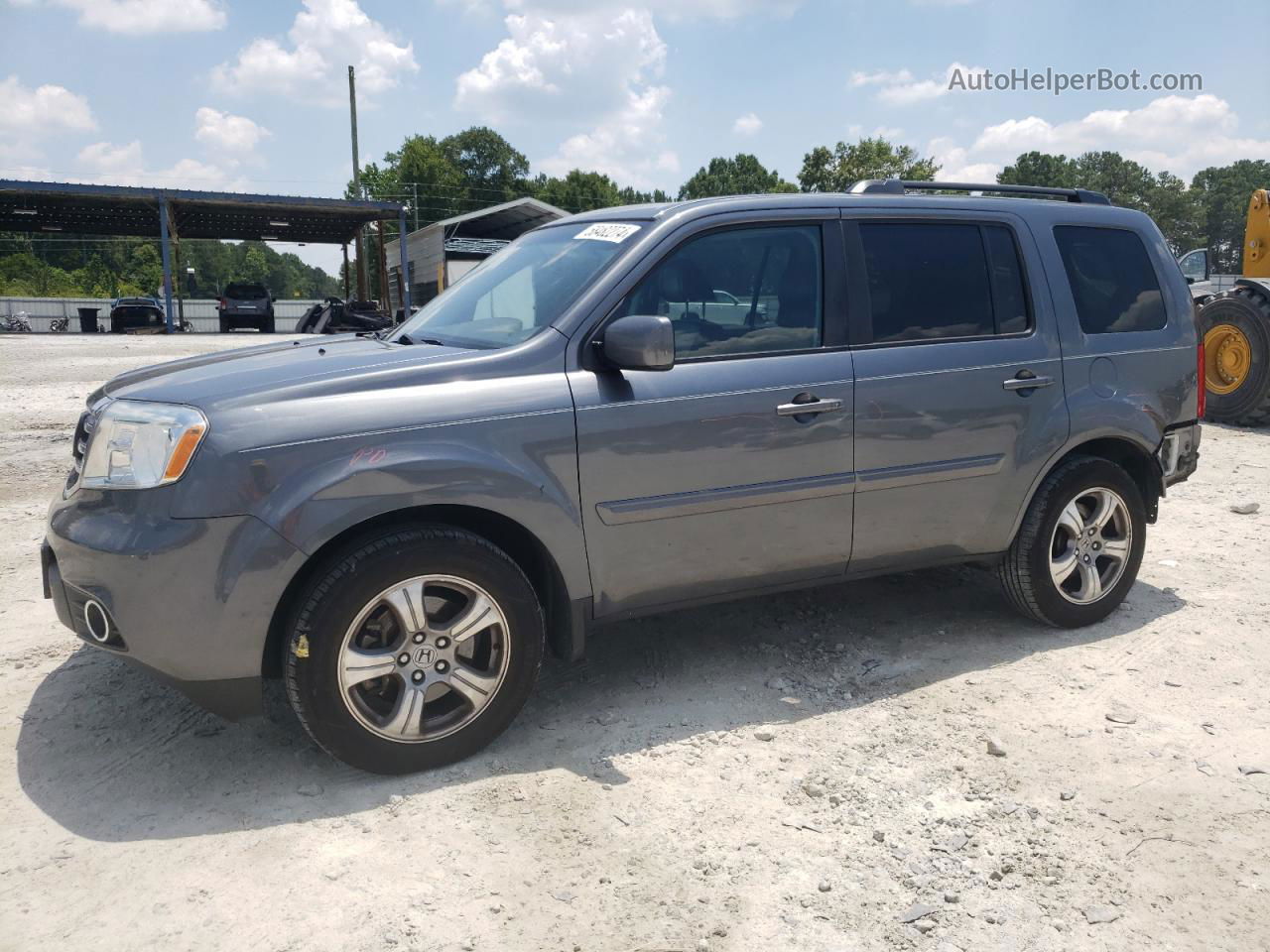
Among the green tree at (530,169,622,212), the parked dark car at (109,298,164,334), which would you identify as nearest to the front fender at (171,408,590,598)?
the parked dark car at (109,298,164,334)

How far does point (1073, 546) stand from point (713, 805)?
2.35 m

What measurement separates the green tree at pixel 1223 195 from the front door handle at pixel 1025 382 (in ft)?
325

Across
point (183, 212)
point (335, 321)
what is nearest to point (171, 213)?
point (183, 212)

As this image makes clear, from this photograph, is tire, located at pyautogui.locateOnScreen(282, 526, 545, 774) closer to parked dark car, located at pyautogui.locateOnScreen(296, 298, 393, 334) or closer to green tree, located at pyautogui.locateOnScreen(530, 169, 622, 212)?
parked dark car, located at pyautogui.locateOnScreen(296, 298, 393, 334)

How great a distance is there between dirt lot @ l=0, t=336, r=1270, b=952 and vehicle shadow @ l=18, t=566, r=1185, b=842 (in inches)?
0.5

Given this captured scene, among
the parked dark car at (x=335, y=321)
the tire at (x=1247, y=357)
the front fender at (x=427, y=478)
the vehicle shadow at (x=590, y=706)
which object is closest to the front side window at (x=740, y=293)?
the front fender at (x=427, y=478)

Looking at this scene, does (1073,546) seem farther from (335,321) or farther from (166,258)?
(166,258)

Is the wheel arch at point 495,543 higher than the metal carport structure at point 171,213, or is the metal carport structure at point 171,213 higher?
the metal carport structure at point 171,213

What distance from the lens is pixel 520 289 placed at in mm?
3910

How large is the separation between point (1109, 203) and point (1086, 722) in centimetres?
264

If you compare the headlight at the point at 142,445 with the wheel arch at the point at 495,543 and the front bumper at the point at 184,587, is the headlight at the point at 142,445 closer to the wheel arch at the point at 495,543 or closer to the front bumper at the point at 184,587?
the front bumper at the point at 184,587

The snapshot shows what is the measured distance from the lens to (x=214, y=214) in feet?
112

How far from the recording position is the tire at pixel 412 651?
9.93 feet

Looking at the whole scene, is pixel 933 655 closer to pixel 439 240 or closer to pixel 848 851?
pixel 848 851
